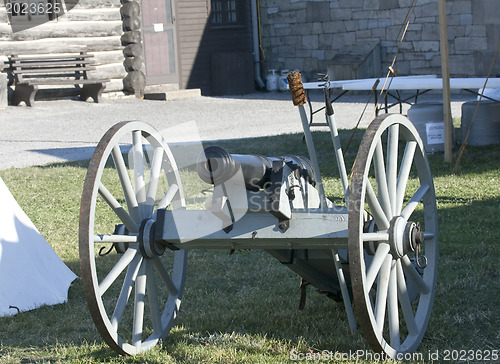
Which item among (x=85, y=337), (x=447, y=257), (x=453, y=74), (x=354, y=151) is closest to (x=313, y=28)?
(x=453, y=74)

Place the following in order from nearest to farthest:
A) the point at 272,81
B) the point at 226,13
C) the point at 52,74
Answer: the point at 52,74
the point at 272,81
the point at 226,13

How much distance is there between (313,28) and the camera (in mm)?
16984

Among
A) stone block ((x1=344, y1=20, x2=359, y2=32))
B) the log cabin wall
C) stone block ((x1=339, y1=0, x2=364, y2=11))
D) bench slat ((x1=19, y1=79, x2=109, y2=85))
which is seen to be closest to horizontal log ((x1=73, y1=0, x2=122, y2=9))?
the log cabin wall

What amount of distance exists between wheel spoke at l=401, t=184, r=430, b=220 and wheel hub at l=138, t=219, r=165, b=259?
1.08 m

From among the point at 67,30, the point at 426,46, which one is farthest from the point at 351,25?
the point at 67,30

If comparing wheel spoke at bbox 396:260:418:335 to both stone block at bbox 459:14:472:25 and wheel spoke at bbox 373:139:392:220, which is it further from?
stone block at bbox 459:14:472:25

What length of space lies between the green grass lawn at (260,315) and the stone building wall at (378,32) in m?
8.29

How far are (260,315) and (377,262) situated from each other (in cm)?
114

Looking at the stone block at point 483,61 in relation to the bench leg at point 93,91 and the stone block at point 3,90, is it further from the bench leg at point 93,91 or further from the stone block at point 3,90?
the stone block at point 3,90

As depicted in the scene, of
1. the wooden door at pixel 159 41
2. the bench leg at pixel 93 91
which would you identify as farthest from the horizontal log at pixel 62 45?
the wooden door at pixel 159 41

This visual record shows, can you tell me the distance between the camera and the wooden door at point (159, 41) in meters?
16.6

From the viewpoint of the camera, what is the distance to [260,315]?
3.95 metres

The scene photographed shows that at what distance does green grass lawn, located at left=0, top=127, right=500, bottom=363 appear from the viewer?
346 cm

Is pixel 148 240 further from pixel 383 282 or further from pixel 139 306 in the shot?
pixel 383 282
